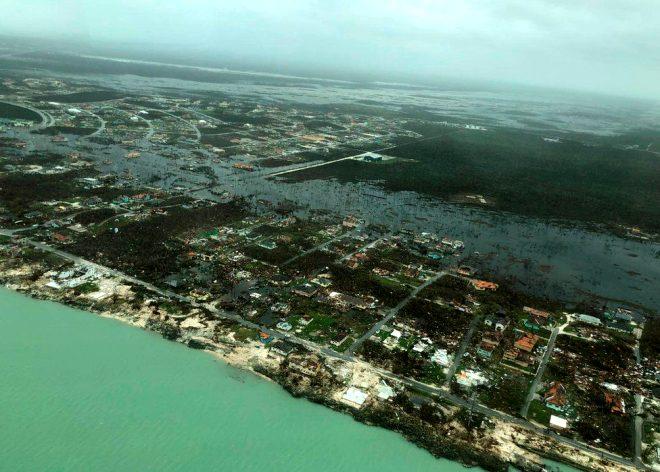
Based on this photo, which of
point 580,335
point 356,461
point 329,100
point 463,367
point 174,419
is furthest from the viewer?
point 329,100

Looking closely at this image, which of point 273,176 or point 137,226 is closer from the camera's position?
point 137,226

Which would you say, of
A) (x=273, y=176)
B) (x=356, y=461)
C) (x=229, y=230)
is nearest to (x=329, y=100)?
(x=273, y=176)

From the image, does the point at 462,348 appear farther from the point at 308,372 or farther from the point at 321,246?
the point at 321,246

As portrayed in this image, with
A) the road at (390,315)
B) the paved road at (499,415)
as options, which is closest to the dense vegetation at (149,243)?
the road at (390,315)

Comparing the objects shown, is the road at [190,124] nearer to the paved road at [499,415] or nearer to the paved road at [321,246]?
the paved road at [321,246]

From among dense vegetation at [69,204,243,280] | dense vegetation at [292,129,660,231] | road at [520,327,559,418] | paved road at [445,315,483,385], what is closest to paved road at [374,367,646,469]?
road at [520,327,559,418]

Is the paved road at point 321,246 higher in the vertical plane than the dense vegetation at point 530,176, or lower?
lower

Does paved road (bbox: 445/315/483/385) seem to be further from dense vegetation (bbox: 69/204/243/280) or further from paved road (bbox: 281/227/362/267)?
dense vegetation (bbox: 69/204/243/280)

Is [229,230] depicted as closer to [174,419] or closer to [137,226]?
[137,226]
